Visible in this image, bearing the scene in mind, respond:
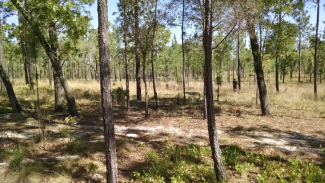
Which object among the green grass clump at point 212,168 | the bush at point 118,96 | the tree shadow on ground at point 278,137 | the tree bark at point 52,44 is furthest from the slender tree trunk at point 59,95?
the tree shadow on ground at point 278,137

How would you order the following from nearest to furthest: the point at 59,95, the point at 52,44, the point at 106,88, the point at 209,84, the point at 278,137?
the point at 106,88 < the point at 209,84 < the point at 278,137 < the point at 52,44 < the point at 59,95

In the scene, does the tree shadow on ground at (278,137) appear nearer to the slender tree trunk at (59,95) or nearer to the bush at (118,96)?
the bush at (118,96)

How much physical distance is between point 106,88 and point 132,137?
3836 mm

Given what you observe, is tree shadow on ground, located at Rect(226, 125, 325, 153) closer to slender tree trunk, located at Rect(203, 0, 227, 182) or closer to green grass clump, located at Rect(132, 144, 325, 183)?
green grass clump, located at Rect(132, 144, 325, 183)

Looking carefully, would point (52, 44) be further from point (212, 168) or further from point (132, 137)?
point (212, 168)

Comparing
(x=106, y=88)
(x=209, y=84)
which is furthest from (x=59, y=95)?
(x=209, y=84)

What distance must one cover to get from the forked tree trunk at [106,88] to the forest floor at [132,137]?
0.91m

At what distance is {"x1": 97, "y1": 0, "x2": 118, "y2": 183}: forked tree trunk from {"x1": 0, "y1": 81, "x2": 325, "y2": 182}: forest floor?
0.91 meters

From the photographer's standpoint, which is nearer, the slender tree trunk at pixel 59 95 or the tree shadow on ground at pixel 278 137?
the tree shadow on ground at pixel 278 137

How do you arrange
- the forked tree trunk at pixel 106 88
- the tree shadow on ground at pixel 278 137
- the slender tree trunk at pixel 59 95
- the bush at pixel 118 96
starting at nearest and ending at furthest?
the forked tree trunk at pixel 106 88, the tree shadow on ground at pixel 278 137, the slender tree trunk at pixel 59 95, the bush at pixel 118 96

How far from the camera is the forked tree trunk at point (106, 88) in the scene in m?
3.38

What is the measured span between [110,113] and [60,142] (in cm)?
305

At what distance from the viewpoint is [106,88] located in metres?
3.41

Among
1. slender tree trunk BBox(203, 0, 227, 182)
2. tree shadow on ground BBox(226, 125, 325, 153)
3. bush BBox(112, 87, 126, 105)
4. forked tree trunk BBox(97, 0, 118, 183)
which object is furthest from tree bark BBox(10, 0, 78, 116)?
tree shadow on ground BBox(226, 125, 325, 153)
